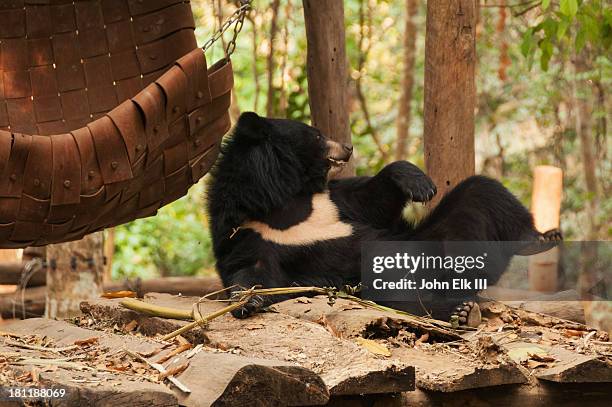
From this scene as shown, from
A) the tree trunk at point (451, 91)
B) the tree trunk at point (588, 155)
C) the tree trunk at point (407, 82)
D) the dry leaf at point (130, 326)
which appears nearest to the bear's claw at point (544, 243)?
the tree trunk at point (451, 91)

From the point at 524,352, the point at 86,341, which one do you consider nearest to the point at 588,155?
the point at 524,352

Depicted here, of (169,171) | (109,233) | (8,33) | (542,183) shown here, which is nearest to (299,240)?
(169,171)

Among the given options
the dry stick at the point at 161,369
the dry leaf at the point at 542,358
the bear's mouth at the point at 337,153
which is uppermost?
the bear's mouth at the point at 337,153

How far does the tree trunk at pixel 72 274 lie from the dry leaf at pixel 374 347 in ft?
11.0

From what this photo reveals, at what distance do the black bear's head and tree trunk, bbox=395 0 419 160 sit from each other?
243 inches

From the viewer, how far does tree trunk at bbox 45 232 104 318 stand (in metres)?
6.37

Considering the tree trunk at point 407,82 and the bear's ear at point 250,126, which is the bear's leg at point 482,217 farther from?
the tree trunk at point 407,82

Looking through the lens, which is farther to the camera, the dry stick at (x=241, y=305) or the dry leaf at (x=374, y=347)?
the dry stick at (x=241, y=305)

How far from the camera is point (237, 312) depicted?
3.77 m

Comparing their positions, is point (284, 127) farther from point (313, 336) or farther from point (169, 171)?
point (313, 336)

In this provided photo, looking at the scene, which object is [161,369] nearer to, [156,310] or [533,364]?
[156,310]

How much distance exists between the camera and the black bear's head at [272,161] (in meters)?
4.50

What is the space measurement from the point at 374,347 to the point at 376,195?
1472 millimetres

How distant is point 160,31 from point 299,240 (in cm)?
129
